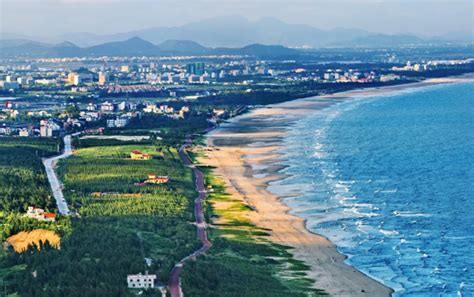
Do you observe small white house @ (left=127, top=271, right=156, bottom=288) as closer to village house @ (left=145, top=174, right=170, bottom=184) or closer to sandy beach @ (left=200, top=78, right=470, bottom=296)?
sandy beach @ (left=200, top=78, right=470, bottom=296)

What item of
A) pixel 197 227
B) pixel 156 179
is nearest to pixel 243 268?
pixel 197 227

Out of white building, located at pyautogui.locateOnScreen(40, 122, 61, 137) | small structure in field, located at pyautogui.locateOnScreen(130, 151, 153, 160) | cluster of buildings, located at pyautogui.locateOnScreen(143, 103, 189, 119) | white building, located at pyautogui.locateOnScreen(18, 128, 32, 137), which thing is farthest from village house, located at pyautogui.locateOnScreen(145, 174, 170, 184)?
cluster of buildings, located at pyautogui.locateOnScreen(143, 103, 189, 119)

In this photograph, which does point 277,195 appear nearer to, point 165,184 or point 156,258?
point 165,184

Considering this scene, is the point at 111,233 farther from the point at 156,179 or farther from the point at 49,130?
the point at 49,130

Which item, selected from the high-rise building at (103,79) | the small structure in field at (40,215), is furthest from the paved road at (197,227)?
the high-rise building at (103,79)

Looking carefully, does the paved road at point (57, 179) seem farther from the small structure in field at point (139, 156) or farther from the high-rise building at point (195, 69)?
the high-rise building at point (195, 69)

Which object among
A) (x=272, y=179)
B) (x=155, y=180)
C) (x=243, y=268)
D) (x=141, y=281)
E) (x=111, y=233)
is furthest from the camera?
(x=272, y=179)
